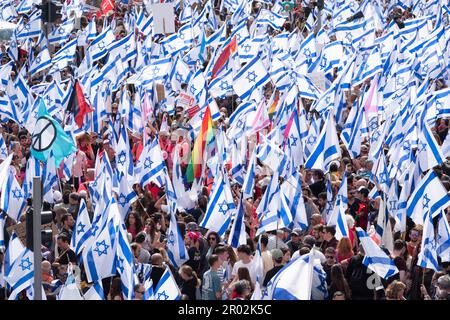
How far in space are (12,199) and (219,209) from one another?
2910 millimetres

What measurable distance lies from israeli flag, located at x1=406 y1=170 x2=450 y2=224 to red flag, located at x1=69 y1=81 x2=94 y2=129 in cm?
863

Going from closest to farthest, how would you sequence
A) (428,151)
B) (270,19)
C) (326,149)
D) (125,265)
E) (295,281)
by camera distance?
1. (295,281)
2. (125,265)
3. (428,151)
4. (326,149)
5. (270,19)

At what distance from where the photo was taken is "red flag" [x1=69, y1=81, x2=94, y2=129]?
24016 mm

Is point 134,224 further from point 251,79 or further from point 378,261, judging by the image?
point 251,79

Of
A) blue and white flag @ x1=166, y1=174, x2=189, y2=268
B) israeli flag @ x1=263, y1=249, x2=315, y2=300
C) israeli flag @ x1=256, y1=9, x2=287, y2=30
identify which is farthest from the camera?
israeli flag @ x1=256, y1=9, x2=287, y2=30

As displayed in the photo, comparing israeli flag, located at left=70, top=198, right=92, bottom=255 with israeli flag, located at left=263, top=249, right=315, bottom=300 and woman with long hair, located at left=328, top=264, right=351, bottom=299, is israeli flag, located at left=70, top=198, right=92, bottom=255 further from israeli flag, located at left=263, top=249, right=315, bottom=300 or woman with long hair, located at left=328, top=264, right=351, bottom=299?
israeli flag, located at left=263, top=249, right=315, bottom=300

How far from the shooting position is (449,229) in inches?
609

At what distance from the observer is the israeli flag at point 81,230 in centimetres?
1650

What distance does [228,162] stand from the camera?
67.2 ft

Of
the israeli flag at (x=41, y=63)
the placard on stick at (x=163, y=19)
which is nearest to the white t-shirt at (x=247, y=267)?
the israeli flag at (x=41, y=63)

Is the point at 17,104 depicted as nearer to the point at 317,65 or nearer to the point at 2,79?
the point at 2,79

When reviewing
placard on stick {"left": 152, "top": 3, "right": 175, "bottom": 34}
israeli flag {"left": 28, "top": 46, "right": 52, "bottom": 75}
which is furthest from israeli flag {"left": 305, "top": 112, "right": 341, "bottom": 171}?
placard on stick {"left": 152, "top": 3, "right": 175, "bottom": 34}

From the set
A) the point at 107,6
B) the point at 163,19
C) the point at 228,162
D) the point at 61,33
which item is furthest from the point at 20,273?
the point at 107,6
